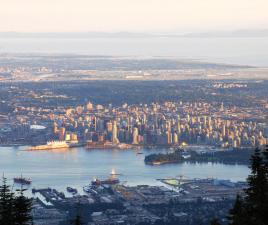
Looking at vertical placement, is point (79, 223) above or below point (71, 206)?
above

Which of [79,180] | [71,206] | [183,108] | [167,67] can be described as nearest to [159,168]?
[79,180]

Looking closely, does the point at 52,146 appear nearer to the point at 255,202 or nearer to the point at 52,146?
the point at 52,146

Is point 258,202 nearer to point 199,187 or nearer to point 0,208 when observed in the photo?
point 0,208

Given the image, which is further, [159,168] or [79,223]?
[159,168]

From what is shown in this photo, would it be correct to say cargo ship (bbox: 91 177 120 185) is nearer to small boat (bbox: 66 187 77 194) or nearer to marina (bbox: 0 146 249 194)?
marina (bbox: 0 146 249 194)

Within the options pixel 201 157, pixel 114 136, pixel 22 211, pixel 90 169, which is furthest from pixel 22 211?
pixel 114 136

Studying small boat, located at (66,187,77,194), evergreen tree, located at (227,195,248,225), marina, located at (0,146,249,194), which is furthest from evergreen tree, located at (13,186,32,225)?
marina, located at (0,146,249,194)
